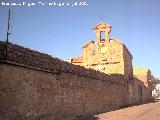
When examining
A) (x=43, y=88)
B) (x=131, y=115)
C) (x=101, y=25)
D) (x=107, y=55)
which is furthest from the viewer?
(x=101, y=25)

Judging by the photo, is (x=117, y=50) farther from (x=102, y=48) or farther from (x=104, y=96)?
(x=104, y=96)

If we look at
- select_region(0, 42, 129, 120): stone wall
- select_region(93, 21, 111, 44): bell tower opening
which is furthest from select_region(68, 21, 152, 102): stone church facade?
select_region(0, 42, 129, 120): stone wall

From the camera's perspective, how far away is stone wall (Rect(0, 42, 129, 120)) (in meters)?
10.7

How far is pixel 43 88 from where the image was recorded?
43.3ft

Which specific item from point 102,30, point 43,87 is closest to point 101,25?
point 102,30

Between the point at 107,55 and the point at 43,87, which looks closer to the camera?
the point at 43,87

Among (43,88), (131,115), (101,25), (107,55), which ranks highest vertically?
(101,25)

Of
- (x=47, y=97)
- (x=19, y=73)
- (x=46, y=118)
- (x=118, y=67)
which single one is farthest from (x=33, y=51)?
(x=118, y=67)

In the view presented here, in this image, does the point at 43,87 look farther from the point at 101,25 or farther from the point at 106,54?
the point at 101,25

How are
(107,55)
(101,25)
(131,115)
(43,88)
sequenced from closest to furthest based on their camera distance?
(43,88)
(131,115)
(107,55)
(101,25)

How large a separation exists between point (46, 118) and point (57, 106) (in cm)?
133

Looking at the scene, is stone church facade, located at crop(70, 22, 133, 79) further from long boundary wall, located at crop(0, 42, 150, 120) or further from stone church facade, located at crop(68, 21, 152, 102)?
long boundary wall, located at crop(0, 42, 150, 120)

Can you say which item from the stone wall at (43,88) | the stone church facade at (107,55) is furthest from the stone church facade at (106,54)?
the stone wall at (43,88)

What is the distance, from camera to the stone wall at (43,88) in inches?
421
